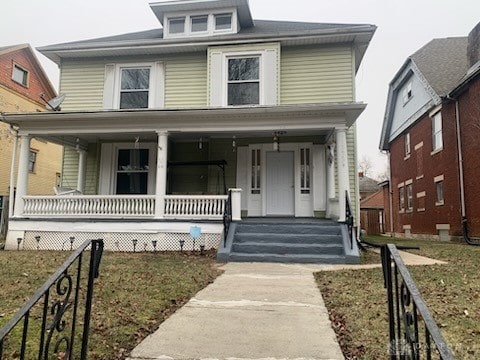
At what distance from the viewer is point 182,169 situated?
38.3ft

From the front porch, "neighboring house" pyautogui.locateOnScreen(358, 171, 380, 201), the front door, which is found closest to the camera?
the front porch

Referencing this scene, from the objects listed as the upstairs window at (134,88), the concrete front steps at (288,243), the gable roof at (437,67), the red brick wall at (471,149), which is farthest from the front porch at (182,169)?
the gable roof at (437,67)

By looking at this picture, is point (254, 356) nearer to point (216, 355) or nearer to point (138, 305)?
point (216, 355)

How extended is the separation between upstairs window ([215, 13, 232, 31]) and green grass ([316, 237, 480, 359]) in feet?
28.7

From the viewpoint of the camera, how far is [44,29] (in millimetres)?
38531

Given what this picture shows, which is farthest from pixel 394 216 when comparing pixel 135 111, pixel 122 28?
pixel 122 28

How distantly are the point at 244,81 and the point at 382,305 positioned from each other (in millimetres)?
8512

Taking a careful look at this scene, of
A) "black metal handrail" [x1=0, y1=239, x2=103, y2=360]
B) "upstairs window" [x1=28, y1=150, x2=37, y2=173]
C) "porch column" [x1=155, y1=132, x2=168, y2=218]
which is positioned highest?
"upstairs window" [x1=28, y1=150, x2=37, y2=173]

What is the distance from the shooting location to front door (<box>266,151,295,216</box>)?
11156mm

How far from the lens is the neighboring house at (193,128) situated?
377 inches

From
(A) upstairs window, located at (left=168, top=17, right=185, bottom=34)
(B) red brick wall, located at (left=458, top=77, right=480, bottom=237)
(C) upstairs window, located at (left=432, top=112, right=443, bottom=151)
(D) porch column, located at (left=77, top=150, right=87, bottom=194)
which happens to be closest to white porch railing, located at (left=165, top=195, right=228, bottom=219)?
(D) porch column, located at (left=77, top=150, right=87, bottom=194)

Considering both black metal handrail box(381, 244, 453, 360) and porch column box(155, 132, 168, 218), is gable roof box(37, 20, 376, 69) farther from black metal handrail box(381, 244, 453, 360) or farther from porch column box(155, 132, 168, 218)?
black metal handrail box(381, 244, 453, 360)

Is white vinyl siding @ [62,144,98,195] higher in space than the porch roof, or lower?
lower

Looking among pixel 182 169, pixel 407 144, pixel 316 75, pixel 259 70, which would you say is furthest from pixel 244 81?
pixel 407 144
